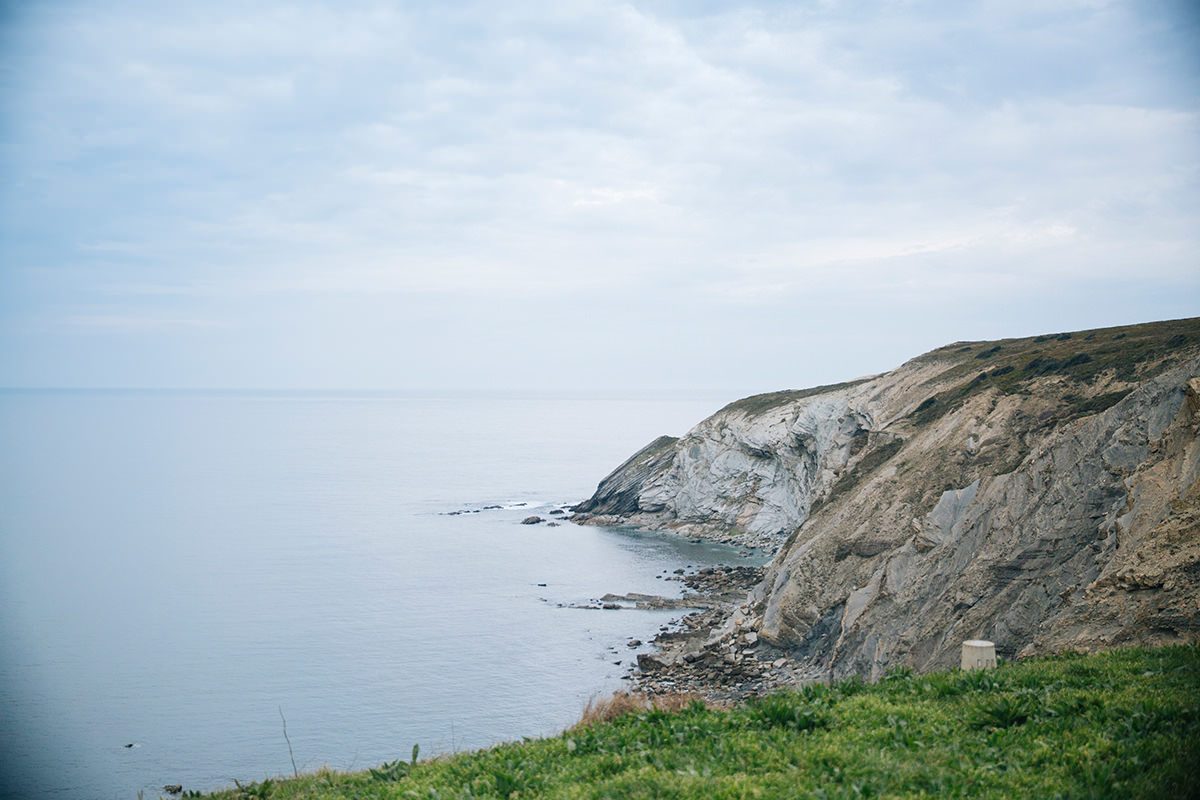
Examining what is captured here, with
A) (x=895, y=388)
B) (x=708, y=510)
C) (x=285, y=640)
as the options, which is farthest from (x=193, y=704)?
(x=708, y=510)

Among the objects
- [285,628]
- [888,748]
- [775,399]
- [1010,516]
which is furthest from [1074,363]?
[775,399]

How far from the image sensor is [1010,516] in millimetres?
28422

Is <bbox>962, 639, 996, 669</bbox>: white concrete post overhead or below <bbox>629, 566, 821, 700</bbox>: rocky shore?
overhead

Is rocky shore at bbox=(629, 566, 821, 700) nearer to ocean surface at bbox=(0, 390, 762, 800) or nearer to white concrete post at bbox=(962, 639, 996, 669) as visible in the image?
ocean surface at bbox=(0, 390, 762, 800)

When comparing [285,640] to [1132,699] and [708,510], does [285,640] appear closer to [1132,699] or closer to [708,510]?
[1132,699]

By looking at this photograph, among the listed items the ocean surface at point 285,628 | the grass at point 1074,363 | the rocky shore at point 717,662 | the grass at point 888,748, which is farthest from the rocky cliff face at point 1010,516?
the ocean surface at point 285,628

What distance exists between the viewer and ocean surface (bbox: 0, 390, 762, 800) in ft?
105

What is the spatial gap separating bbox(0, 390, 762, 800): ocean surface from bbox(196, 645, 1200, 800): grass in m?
1.81

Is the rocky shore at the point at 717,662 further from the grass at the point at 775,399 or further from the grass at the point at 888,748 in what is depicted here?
the grass at the point at 775,399

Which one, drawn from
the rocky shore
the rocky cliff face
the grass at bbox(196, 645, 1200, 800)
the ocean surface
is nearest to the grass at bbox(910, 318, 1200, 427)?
the rocky cliff face

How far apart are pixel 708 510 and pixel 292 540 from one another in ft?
150

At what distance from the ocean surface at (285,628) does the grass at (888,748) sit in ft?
5.95

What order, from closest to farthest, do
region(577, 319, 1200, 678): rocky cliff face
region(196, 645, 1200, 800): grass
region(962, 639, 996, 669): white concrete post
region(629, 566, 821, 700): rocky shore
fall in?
region(196, 645, 1200, 800): grass
region(962, 639, 996, 669): white concrete post
region(577, 319, 1200, 678): rocky cliff face
region(629, 566, 821, 700): rocky shore

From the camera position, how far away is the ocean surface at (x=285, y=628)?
32.1 metres
